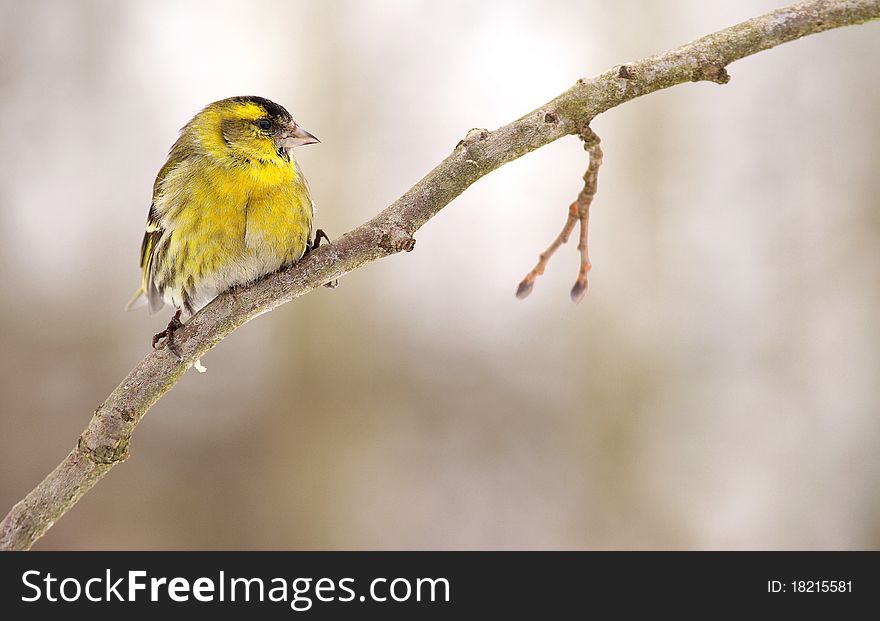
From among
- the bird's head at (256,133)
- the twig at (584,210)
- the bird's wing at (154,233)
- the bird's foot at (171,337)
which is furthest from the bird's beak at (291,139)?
the twig at (584,210)

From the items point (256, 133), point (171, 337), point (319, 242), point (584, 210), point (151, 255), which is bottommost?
point (171, 337)

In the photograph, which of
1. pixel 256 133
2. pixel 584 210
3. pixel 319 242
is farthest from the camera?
pixel 256 133

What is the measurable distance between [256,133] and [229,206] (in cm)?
15

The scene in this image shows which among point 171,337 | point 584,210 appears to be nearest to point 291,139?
point 171,337

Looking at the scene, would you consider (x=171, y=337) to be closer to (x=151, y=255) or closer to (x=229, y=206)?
(x=229, y=206)

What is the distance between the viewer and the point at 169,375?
1084mm

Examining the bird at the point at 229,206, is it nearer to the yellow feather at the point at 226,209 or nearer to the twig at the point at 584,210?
the yellow feather at the point at 226,209

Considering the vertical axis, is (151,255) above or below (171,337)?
above

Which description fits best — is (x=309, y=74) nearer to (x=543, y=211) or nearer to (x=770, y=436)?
(x=543, y=211)

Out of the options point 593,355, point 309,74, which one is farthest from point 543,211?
point 309,74

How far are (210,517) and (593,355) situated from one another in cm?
131

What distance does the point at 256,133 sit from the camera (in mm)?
1422

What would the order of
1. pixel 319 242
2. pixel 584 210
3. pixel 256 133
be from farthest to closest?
pixel 256 133 < pixel 319 242 < pixel 584 210

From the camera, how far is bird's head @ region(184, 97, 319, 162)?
4.63 feet
